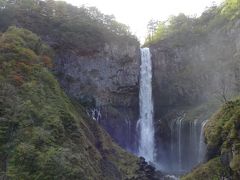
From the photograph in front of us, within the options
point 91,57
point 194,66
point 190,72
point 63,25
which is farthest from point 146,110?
point 63,25

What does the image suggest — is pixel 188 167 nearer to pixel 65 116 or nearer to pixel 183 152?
pixel 183 152

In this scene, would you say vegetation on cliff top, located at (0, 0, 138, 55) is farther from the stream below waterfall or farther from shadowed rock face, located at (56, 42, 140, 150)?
the stream below waterfall

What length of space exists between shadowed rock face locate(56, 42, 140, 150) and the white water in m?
0.99

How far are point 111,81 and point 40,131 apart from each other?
26106 mm

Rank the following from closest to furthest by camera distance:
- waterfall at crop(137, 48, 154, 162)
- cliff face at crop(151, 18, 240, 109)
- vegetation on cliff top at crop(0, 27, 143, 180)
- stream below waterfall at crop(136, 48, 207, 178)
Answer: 1. vegetation on cliff top at crop(0, 27, 143, 180)
2. stream below waterfall at crop(136, 48, 207, 178)
3. waterfall at crop(137, 48, 154, 162)
4. cliff face at crop(151, 18, 240, 109)

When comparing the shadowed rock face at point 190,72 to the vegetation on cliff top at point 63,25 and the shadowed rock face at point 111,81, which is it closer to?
the shadowed rock face at point 111,81

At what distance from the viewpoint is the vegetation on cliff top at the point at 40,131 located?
26.5 meters

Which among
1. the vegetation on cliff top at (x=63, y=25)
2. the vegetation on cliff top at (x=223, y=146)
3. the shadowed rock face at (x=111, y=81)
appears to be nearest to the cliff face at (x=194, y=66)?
the shadowed rock face at (x=111, y=81)

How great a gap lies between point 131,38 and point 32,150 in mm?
32976

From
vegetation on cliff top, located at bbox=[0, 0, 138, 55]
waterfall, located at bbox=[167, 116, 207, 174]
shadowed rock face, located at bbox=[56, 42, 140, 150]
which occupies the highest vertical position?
vegetation on cliff top, located at bbox=[0, 0, 138, 55]

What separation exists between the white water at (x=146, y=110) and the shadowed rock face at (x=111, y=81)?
987mm

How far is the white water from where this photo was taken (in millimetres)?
55088

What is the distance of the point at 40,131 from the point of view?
29.2 meters

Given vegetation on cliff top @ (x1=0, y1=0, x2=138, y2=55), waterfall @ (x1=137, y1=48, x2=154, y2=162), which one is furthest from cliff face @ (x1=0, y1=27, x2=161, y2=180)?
waterfall @ (x1=137, y1=48, x2=154, y2=162)
